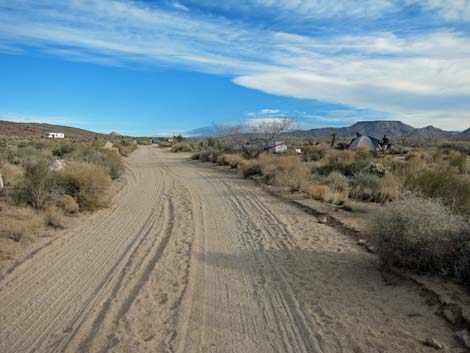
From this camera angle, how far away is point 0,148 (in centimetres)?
2145

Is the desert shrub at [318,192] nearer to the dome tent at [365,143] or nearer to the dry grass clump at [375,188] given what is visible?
the dry grass clump at [375,188]

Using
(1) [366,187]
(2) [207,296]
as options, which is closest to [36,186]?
(2) [207,296]

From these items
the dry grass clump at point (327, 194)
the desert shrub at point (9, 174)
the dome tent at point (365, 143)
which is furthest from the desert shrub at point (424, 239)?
the dome tent at point (365, 143)

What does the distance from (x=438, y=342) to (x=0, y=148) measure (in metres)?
23.9

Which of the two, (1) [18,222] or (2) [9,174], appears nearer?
(1) [18,222]

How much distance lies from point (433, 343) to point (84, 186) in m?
10.4

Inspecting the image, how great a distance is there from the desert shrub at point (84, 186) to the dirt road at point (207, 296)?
206 centimetres

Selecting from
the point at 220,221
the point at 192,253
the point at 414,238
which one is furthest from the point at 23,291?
the point at 414,238

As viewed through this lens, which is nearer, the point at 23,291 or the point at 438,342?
the point at 438,342

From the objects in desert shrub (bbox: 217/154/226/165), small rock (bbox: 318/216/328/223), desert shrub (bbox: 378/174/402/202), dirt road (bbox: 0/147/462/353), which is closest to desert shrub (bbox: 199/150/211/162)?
desert shrub (bbox: 217/154/226/165)

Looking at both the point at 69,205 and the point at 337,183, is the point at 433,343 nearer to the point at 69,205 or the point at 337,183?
the point at 69,205

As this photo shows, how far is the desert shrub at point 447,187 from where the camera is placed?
383 inches

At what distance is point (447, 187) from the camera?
34.5 ft

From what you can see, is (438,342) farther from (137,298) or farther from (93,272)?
(93,272)
